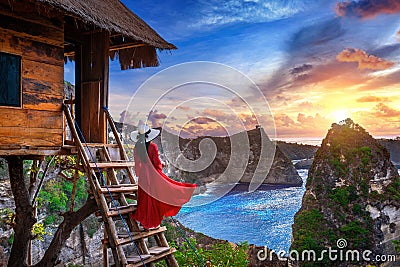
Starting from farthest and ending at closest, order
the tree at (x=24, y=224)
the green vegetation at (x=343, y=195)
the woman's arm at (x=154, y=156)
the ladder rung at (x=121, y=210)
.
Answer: the green vegetation at (x=343, y=195) < the tree at (x=24, y=224) < the woman's arm at (x=154, y=156) < the ladder rung at (x=121, y=210)

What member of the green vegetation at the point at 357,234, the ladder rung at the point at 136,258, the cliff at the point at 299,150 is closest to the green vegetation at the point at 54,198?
the ladder rung at the point at 136,258

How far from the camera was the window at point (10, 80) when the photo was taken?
17.7 ft

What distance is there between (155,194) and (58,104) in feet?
7.55

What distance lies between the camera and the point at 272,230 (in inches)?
1271

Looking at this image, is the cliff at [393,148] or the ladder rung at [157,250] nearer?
the ladder rung at [157,250]

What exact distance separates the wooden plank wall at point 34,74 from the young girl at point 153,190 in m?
1.56

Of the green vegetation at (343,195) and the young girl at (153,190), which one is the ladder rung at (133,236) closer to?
the young girl at (153,190)

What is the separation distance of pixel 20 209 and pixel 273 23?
14182 mm

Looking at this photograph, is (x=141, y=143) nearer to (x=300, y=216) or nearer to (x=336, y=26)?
(x=336, y=26)

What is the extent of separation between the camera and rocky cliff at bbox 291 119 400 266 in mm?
24125

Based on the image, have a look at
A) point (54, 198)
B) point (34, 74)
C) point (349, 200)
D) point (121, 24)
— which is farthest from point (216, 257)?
point (349, 200)

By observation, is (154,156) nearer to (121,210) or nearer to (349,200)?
(121,210)

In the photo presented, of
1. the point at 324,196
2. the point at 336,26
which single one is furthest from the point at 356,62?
the point at 324,196

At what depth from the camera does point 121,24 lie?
6.68 metres
